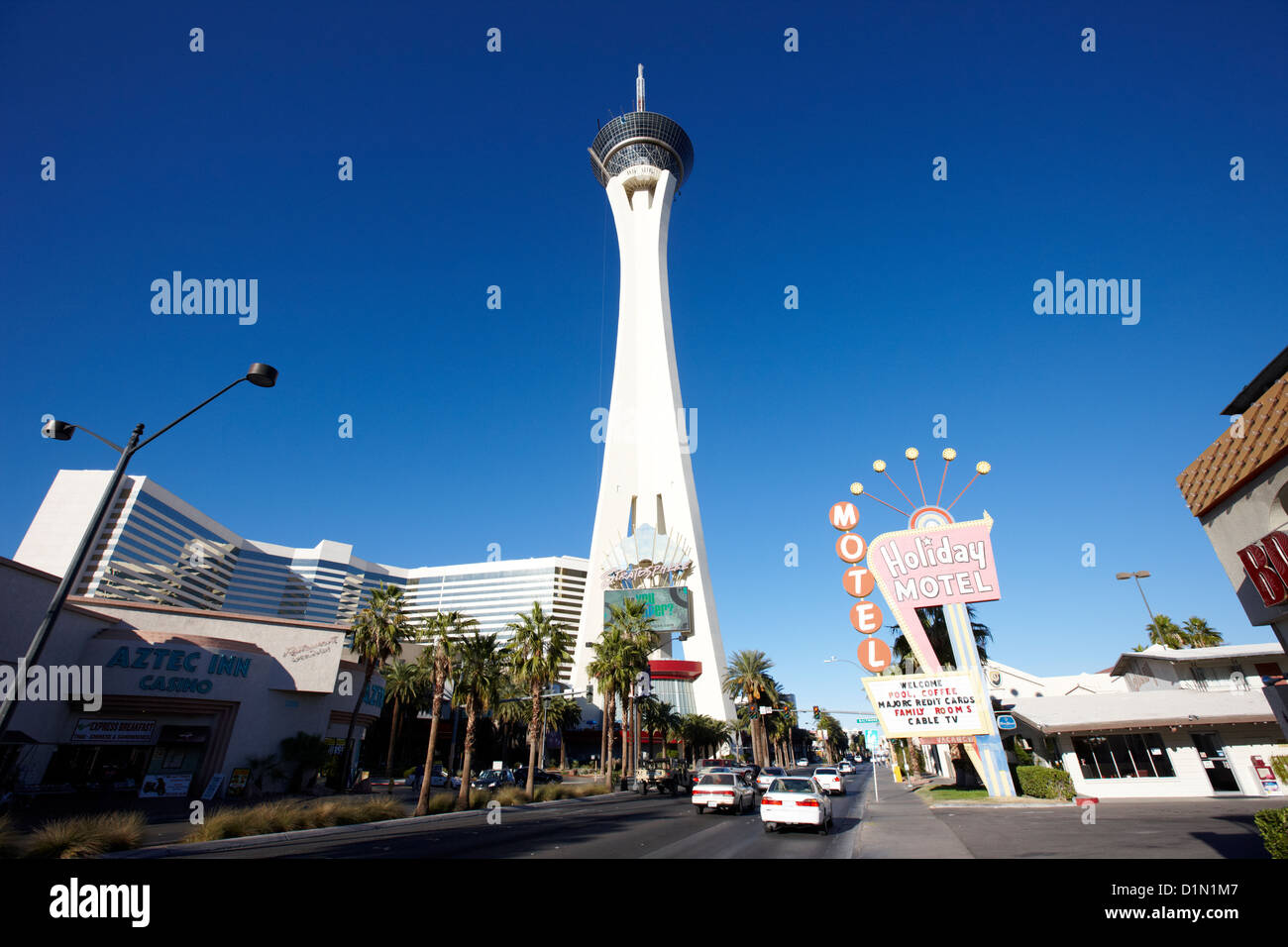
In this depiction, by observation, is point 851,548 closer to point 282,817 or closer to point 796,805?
point 796,805

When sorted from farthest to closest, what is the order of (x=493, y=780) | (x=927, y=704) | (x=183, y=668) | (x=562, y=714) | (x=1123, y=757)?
(x=562, y=714), (x=493, y=780), (x=1123, y=757), (x=183, y=668), (x=927, y=704)

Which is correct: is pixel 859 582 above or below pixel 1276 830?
above

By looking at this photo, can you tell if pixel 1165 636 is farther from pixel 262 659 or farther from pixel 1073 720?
pixel 262 659

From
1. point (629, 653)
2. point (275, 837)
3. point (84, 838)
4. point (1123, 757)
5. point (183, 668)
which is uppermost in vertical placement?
point (629, 653)

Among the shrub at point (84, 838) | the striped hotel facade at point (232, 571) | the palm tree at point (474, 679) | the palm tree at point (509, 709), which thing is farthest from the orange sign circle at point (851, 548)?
the striped hotel facade at point (232, 571)

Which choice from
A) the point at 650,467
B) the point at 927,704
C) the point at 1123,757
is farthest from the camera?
the point at 650,467

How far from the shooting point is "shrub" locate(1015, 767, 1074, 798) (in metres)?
23.1

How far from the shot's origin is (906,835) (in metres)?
14.5

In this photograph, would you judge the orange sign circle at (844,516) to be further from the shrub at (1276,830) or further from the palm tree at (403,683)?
the palm tree at (403,683)

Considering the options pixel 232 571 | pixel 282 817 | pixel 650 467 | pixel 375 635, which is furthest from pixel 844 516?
pixel 232 571

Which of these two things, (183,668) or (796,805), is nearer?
(796,805)

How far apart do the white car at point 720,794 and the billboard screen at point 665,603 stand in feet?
178

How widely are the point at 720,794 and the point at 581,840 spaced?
965 cm

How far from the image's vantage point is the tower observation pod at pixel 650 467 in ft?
259
